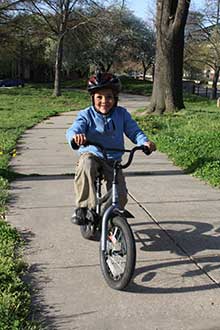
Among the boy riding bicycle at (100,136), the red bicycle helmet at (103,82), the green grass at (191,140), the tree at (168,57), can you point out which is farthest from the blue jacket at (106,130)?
the tree at (168,57)

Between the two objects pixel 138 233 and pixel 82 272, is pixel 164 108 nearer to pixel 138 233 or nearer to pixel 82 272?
pixel 138 233

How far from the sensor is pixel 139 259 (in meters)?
4.36

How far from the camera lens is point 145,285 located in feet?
12.6

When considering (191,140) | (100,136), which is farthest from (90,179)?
(191,140)

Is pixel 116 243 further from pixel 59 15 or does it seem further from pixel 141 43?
pixel 141 43

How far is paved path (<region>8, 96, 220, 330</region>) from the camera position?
3395 mm

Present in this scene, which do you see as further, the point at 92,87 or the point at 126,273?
the point at 92,87

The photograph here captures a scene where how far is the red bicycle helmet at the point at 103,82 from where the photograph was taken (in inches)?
166

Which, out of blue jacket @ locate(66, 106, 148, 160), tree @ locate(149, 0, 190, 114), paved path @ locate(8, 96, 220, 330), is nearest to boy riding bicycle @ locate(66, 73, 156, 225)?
blue jacket @ locate(66, 106, 148, 160)

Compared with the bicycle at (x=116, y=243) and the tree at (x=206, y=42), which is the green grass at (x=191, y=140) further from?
the tree at (x=206, y=42)

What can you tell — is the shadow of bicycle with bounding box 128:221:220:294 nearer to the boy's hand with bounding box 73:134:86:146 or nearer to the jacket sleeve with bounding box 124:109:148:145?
the jacket sleeve with bounding box 124:109:148:145

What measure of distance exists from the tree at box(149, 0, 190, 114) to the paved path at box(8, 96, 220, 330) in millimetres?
9450

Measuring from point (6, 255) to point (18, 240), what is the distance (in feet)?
1.64

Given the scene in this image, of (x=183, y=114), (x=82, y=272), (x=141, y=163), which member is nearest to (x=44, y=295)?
(x=82, y=272)
